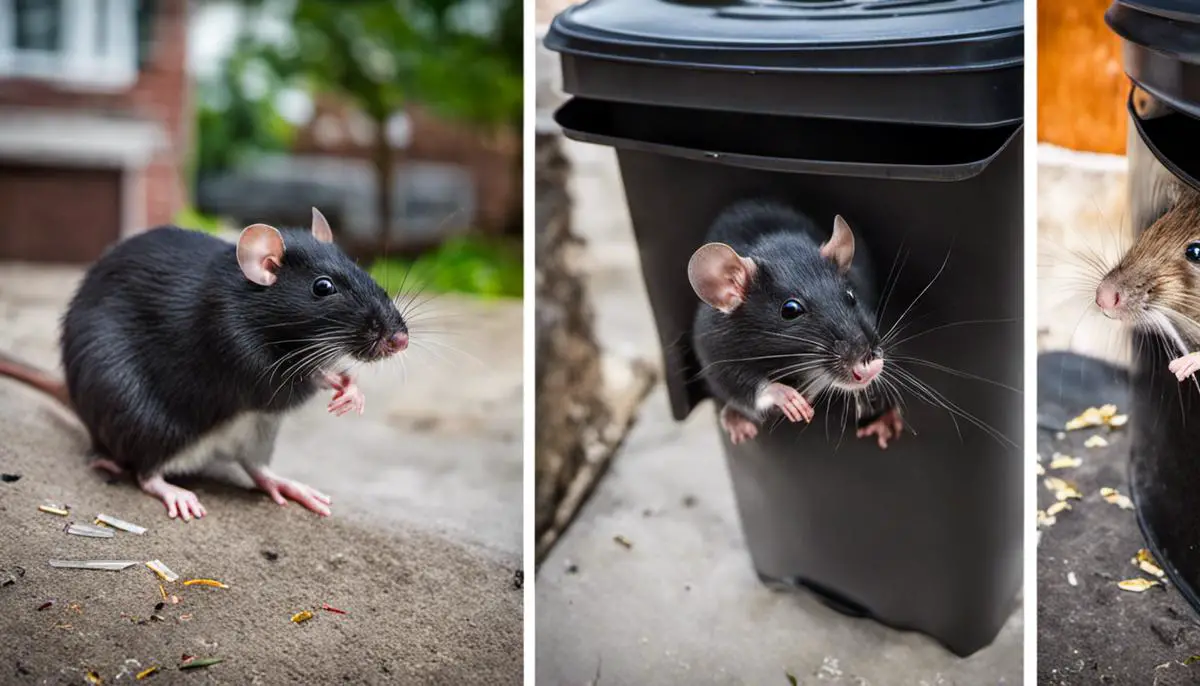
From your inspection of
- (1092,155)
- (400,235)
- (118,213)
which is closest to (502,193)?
(400,235)

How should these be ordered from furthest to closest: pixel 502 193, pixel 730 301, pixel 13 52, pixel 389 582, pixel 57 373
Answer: pixel 502 193, pixel 13 52, pixel 57 373, pixel 389 582, pixel 730 301

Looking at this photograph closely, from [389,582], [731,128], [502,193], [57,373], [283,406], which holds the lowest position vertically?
[502,193]

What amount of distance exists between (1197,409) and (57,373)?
2077 millimetres

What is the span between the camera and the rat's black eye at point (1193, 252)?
1610 mm

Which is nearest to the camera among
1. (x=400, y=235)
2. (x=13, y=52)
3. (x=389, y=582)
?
(x=389, y=582)

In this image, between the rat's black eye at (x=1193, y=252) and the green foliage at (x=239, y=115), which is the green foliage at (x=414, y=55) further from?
the rat's black eye at (x=1193, y=252)

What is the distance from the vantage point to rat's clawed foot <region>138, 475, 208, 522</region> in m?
1.78

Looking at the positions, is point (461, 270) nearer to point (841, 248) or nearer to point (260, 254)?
point (260, 254)

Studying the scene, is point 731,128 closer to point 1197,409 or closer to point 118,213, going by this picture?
point 1197,409

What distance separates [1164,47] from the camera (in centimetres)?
151

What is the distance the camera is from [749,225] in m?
1.77

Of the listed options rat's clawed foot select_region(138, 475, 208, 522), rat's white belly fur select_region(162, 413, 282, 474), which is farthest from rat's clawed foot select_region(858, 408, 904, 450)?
rat's clawed foot select_region(138, 475, 208, 522)

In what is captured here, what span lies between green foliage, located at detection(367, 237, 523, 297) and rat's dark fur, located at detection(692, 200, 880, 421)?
572 millimetres

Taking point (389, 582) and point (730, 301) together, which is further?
point (389, 582)
